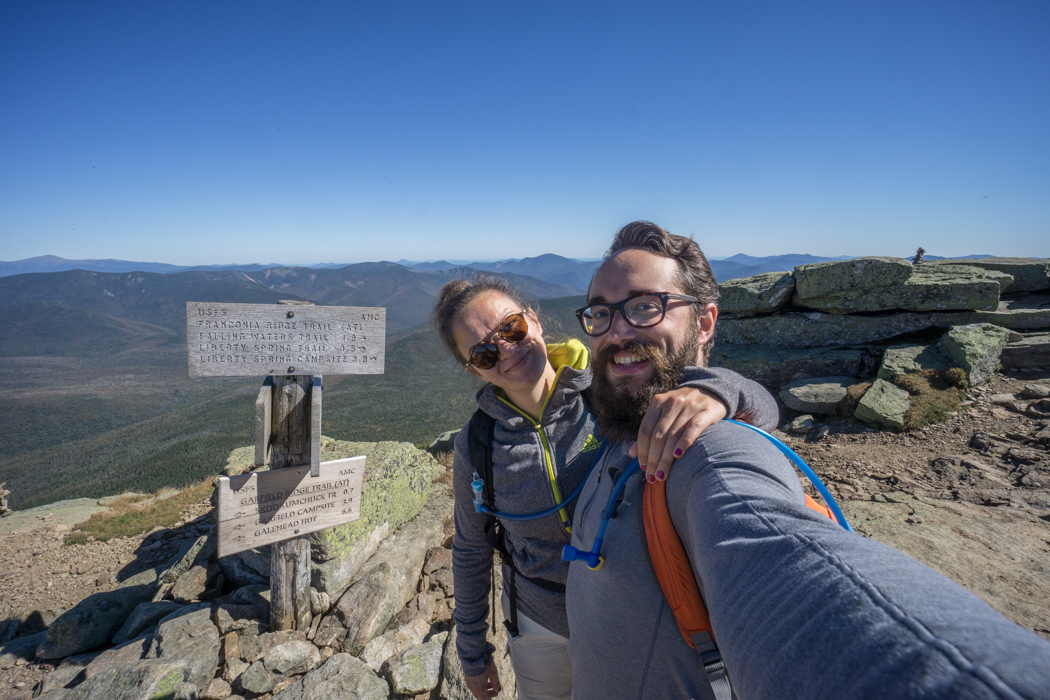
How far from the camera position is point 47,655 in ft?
14.3

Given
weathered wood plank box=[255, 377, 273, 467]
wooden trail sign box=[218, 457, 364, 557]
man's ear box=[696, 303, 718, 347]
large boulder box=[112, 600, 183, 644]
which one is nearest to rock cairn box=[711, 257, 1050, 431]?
man's ear box=[696, 303, 718, 347]

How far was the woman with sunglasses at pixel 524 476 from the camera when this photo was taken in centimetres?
224

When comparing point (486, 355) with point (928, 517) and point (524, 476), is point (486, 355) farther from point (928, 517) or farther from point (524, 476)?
point (928, 517)

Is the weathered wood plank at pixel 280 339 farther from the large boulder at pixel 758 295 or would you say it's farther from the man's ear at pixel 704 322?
the large boulder at pixel 758 295

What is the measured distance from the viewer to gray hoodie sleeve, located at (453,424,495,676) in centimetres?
255

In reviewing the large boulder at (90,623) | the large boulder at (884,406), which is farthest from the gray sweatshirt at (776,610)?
the large boulder at (884,406)

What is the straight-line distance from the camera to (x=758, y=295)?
11953mm

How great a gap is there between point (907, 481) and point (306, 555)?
7.35 metres

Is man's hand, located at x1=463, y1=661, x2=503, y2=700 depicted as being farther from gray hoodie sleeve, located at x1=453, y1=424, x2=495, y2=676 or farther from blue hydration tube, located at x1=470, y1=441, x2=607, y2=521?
blue hydration tube, located at x1=470, y1=441, x2=607, y2=521

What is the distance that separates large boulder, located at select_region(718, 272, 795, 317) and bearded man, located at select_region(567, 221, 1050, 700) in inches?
423

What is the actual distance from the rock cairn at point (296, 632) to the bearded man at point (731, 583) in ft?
8.94

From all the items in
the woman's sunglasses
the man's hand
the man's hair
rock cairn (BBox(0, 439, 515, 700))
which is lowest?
rock cairn (BBox(0, 439, 515, 700))

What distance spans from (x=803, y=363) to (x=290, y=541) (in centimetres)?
1076

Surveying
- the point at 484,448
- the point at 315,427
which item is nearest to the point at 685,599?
the point at 484,448
